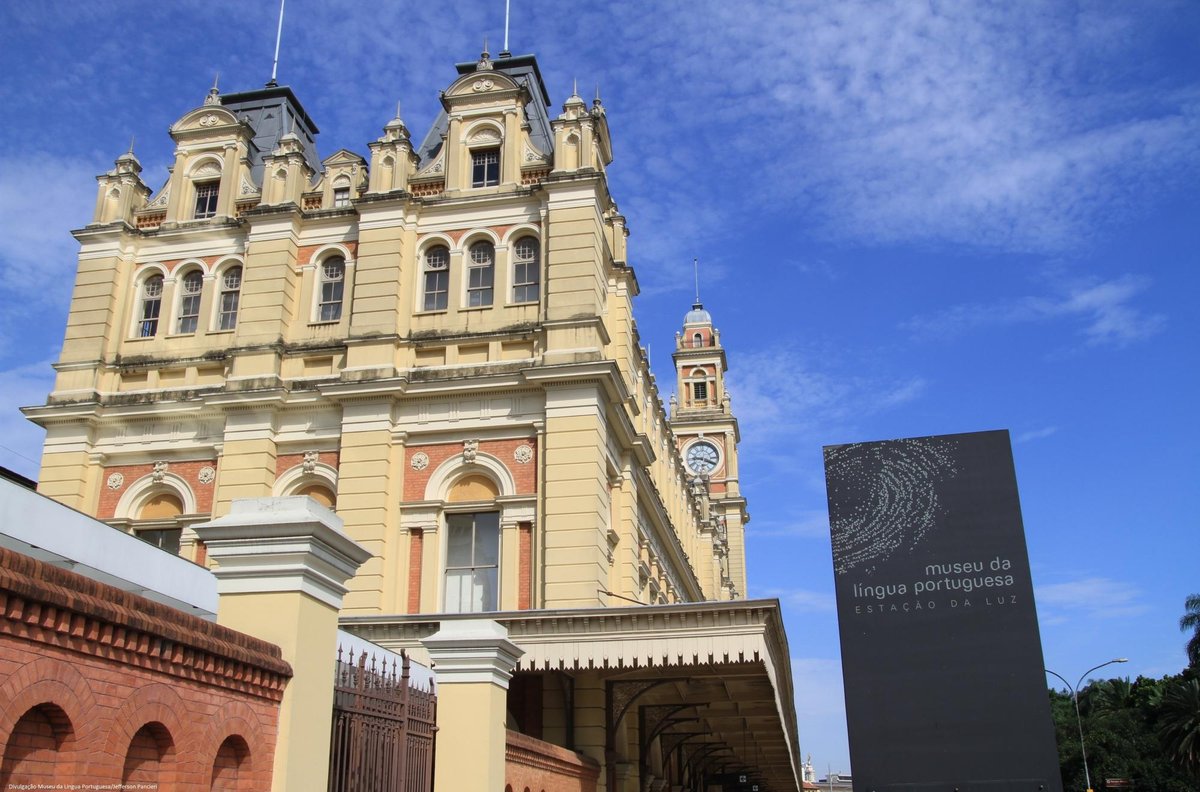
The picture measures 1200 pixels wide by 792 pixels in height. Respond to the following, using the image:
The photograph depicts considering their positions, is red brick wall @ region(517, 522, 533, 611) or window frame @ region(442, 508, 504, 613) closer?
red brick wall @ region(517, 522, 533, 611)

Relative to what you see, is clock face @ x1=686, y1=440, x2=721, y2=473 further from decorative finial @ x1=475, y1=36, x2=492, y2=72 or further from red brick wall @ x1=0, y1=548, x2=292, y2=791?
red brick wall @ x1=0, y1=548, x2=292, y2=791

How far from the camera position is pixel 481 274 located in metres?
26.0

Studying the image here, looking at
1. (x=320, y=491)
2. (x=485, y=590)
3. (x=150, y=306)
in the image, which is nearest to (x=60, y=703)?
(x=485, y=590)

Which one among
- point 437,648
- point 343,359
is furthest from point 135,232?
point 437,648

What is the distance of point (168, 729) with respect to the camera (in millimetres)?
7250

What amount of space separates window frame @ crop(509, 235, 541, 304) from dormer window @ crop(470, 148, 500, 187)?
1.91 meters

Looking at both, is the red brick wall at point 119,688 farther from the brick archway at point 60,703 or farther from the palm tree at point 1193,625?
the palm tree at point 1193,625

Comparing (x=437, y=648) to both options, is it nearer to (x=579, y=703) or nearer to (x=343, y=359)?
(x=579, y=703)

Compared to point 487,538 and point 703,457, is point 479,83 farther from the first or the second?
point 703,457

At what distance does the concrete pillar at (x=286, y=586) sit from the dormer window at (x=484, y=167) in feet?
63.6

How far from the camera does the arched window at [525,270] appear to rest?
2550cm

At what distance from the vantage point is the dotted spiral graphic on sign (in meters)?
19.4

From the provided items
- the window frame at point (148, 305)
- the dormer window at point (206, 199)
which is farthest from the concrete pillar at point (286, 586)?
the dormer window at point (206, 199)

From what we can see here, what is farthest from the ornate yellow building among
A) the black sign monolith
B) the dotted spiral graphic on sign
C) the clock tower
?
the clock tower
